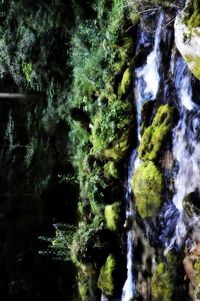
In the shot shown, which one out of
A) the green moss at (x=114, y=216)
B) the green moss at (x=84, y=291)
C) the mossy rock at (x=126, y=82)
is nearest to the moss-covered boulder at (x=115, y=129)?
the mossy rock at (x=126, y=82)

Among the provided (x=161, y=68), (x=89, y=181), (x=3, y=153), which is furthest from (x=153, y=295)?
(x=3, y=153)

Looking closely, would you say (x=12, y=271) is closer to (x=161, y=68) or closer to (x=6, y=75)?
(x=6, y=75)

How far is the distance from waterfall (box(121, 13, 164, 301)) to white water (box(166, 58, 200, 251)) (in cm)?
50

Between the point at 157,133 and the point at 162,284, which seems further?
the point at 157,133

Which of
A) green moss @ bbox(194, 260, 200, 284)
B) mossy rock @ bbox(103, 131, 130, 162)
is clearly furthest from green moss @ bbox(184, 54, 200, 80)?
green moss @ bbox(194, 260, 200, 284)

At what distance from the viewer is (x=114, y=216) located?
5.00 meters

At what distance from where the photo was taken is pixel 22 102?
23.5 feet

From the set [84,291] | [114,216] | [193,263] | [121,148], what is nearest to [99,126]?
[121,148]

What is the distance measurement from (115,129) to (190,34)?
1.98m

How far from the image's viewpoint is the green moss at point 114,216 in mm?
4973

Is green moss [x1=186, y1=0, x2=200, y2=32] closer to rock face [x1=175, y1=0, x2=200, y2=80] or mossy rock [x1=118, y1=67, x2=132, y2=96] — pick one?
rock face [x1=175, y1=0, x2=200, y2=80]

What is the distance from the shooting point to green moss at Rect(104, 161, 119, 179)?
16.5ft

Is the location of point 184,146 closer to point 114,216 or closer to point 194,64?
point 194,64

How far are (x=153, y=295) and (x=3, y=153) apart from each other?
4.45m
